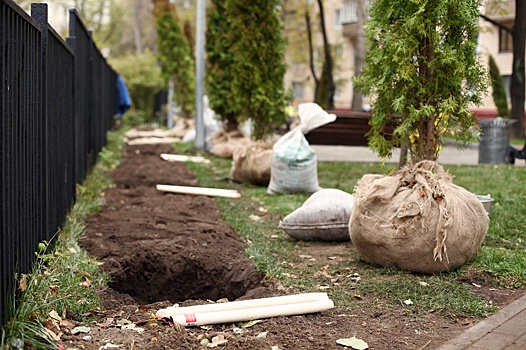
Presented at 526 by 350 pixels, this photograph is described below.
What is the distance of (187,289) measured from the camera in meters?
5.98

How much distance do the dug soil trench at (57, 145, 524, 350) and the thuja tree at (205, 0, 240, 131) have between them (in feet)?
21.3

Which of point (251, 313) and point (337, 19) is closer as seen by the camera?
point (251, 313)

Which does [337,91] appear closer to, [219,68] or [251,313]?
[219,68]

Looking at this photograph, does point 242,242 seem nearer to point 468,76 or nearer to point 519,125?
point 468,76

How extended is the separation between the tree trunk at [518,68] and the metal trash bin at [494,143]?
456 cm

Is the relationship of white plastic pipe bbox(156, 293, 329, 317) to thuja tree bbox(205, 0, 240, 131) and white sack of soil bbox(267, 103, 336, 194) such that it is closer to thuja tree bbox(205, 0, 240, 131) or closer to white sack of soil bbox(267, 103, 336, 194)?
white sack of soil bbox(267, 103, 336, 194)

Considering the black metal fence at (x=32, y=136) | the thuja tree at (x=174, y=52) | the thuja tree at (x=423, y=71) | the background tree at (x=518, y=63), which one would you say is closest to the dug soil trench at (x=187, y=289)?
the black metal fence at (x=32, y=136)

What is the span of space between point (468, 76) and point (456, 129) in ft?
1.72

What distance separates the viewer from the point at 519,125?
79.4 feet

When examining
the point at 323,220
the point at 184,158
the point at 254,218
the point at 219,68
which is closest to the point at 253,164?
the point at 254,218

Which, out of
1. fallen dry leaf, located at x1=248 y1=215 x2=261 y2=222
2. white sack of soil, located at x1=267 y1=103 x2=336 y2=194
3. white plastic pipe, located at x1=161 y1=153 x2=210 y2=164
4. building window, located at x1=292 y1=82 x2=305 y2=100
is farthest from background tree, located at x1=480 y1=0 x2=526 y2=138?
building window, located at x1=292 y1=82 x2=305 y2=100

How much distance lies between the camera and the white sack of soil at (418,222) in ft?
17.8

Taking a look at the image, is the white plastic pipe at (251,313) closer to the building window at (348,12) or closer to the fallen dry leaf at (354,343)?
the fallen dry leaf at (354,343)

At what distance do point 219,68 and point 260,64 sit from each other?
3.18 metres
